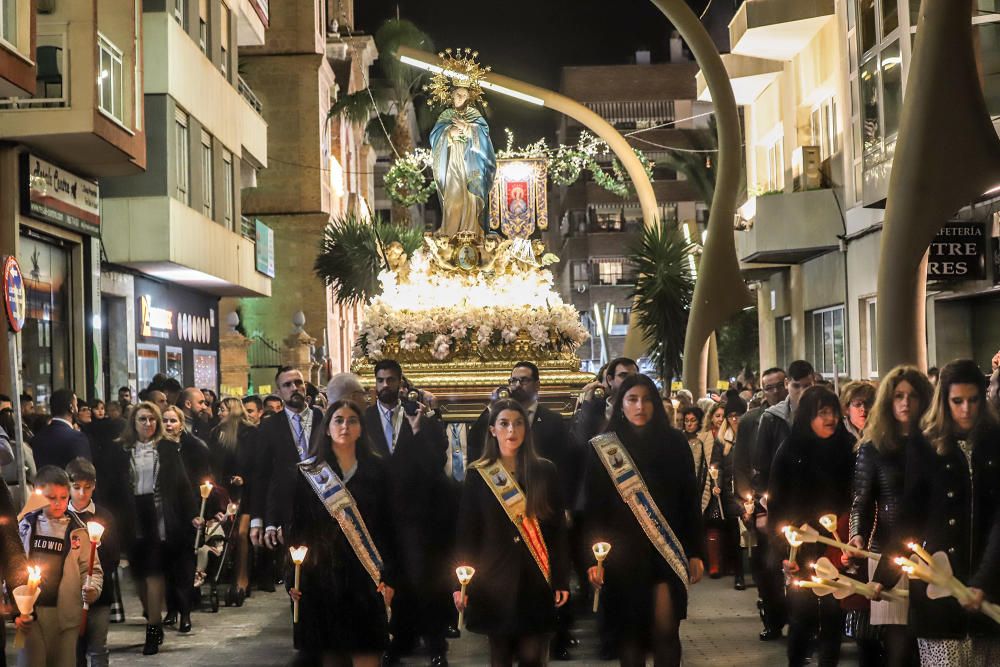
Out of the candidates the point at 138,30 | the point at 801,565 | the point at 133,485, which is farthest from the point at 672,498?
the point at 138,30

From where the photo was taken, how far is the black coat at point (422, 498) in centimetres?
980

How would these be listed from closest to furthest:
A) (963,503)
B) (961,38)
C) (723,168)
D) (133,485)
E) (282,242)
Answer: (963,503)
(133,485)
(961,38)
(723,168)
(282,242)

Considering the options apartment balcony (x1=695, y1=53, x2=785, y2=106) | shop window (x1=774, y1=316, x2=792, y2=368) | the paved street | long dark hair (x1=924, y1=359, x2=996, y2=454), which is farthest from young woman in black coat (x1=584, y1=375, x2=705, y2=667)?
shop window (x1=774, y1=316, x2=792, y2=368)

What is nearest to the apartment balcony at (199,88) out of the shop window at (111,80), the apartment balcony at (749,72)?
the shop window at (111,80)

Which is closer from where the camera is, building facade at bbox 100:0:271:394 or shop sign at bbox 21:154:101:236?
shop sign at bbox 21:154:101:236

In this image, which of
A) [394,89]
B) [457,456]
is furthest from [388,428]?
[394,89]

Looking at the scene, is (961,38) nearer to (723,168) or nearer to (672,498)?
(672,498)

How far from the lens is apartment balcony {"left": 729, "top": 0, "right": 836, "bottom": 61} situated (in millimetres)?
27656

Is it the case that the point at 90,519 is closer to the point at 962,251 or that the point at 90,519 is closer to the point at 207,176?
the point at 962,251

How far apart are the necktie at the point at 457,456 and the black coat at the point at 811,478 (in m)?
4.54

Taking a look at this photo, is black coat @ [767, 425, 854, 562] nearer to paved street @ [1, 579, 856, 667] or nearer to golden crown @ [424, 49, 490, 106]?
paved street @ [1, 579, 856, 667]

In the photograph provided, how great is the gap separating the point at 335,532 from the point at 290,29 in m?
42.7

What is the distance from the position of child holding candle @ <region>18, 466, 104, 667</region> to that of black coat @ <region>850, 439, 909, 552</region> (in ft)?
13.6

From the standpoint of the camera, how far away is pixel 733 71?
33438 mm
